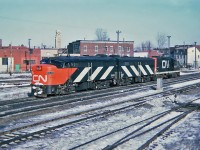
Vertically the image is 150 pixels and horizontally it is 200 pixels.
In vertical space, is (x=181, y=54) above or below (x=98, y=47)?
below

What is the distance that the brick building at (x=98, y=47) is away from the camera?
82.5 m

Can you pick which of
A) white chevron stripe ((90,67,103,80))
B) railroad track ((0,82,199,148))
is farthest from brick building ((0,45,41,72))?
railroad track ((0,82,199,148))

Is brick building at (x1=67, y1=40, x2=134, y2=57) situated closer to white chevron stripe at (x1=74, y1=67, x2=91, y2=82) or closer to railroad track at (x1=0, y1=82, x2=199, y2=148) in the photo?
white chevron stripe at (x1=74, y1=67, x2=91, y2=82)

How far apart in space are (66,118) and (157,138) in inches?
211

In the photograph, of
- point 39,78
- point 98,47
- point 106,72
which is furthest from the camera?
point 98,47

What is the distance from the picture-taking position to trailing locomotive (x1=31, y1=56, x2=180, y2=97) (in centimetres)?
2206

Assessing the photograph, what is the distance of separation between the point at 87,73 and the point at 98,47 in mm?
58684

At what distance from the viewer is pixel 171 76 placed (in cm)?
4450

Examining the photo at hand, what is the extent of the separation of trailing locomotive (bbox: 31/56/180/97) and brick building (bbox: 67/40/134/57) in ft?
147

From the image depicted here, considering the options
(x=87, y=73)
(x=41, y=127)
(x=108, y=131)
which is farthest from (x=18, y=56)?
(x=108, y=131)

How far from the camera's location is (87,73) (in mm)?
26031

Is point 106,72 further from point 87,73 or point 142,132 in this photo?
point 142,132

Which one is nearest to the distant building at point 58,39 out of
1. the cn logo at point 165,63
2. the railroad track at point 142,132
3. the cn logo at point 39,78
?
the cn logo at point 165,63

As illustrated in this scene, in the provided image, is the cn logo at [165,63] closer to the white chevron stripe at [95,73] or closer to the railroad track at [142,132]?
the white chevron stripe at [95,73]
